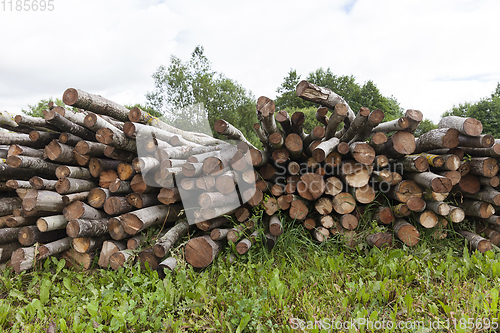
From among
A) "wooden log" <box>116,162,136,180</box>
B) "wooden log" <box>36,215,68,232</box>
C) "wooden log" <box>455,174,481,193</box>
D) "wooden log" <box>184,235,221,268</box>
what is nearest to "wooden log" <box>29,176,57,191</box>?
"wooden log" <box>36,215,68,232</box>

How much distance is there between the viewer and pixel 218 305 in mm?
2451

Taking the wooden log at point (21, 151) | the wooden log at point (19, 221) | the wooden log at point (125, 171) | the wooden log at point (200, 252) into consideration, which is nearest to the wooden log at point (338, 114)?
the wooden log at point (200, 252)

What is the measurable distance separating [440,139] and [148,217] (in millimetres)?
3317

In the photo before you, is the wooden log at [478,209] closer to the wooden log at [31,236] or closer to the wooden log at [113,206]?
the wooden log at [113,206]

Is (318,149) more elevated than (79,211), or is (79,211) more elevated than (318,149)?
(318,149)

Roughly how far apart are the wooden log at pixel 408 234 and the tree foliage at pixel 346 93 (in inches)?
873

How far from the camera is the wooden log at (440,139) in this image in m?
3.12

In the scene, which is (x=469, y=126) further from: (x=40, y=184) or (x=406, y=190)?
(x=40, y=184)

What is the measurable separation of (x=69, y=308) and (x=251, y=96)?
20.7m

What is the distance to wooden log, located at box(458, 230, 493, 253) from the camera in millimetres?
3221

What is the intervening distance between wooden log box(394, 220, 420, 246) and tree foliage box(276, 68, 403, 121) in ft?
72.8

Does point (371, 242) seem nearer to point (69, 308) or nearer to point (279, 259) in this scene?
point (279, 259)

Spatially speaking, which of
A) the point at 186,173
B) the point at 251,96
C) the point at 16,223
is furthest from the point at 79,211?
the point at 251,96

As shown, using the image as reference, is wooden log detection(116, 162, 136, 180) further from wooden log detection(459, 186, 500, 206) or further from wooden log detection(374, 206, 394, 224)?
wooden log detection(459, 186, 500, 206)
